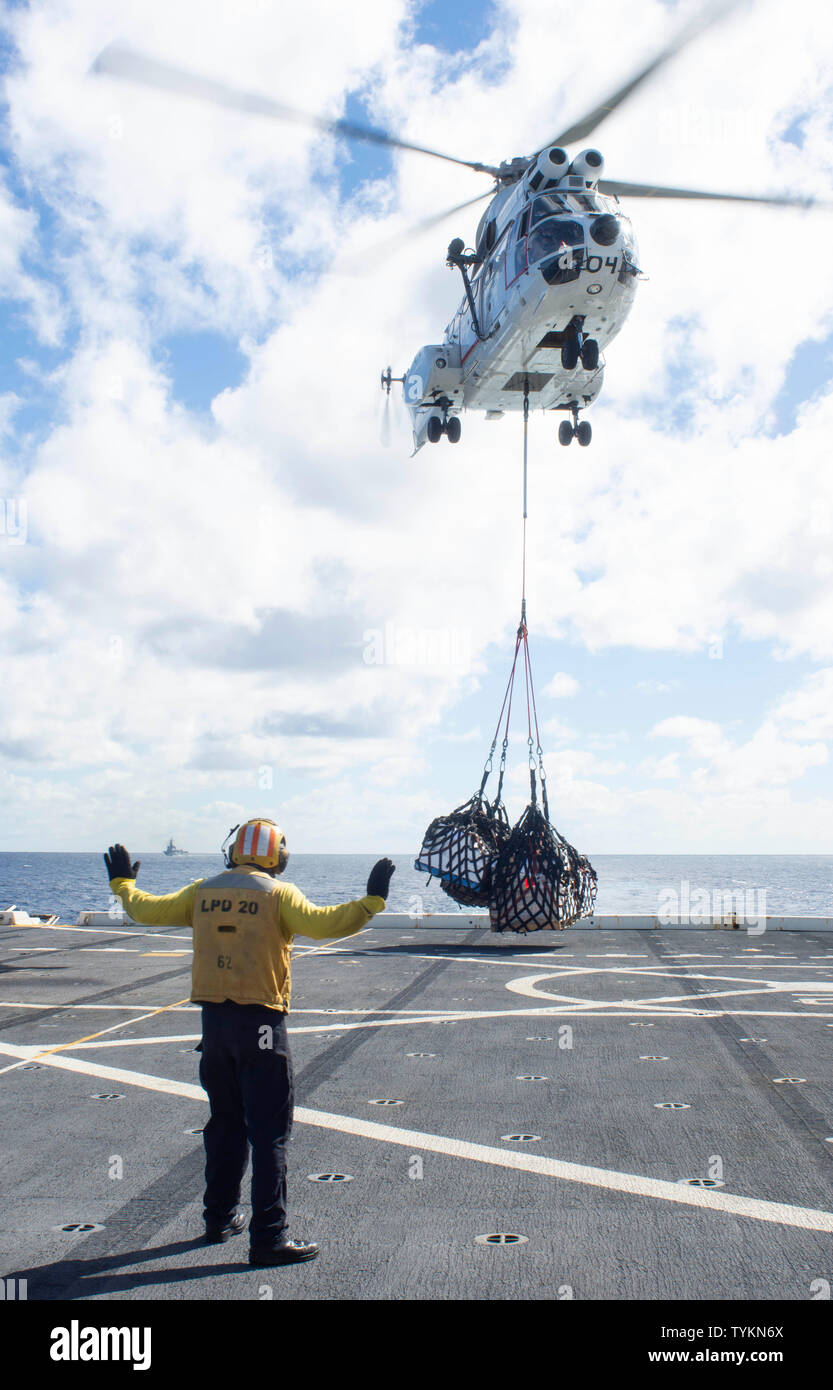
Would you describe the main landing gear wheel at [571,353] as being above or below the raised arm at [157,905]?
above

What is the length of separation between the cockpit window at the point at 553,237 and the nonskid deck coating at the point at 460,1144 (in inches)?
499

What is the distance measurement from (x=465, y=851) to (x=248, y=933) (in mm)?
13335

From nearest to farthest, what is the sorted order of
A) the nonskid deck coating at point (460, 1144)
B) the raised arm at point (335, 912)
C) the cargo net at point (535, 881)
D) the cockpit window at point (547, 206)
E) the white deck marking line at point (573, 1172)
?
the nonskid deck coating at point (460, 1144)
the raised arm at point (335, 912)
the white deck marking line at point (573, 1172)
the cockpit window at point (547, 206)
the cargo net at point (535, 881)

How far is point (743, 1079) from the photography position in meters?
9.59

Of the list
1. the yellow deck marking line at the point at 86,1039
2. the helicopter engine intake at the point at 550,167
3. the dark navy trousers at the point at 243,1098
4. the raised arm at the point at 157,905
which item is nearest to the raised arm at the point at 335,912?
the dark navy trousers at the point at 243,1098

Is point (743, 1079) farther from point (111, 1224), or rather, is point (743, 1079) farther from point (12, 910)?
point (12, 910)

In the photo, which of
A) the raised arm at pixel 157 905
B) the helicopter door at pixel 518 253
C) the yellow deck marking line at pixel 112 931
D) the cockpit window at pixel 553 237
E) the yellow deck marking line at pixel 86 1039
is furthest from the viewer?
the yellow deck marking line at pixel 112 931

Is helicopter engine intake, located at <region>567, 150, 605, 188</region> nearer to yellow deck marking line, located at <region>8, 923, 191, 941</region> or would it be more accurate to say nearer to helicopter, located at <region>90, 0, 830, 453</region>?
helicopter, located at <region>90, 0, 830, 453</region>

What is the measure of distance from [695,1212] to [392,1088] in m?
3.76

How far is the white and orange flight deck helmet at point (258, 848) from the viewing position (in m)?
6.31

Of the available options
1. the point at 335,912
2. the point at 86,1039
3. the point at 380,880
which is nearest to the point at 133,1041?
the point at 86,1039

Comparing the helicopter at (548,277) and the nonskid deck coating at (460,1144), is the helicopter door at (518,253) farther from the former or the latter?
the nonskid deck coating at (460,1144)

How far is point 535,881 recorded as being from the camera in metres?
18.4

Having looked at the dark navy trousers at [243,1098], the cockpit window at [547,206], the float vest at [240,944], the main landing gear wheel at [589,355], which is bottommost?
the dark navy trousers at [243,1098]
